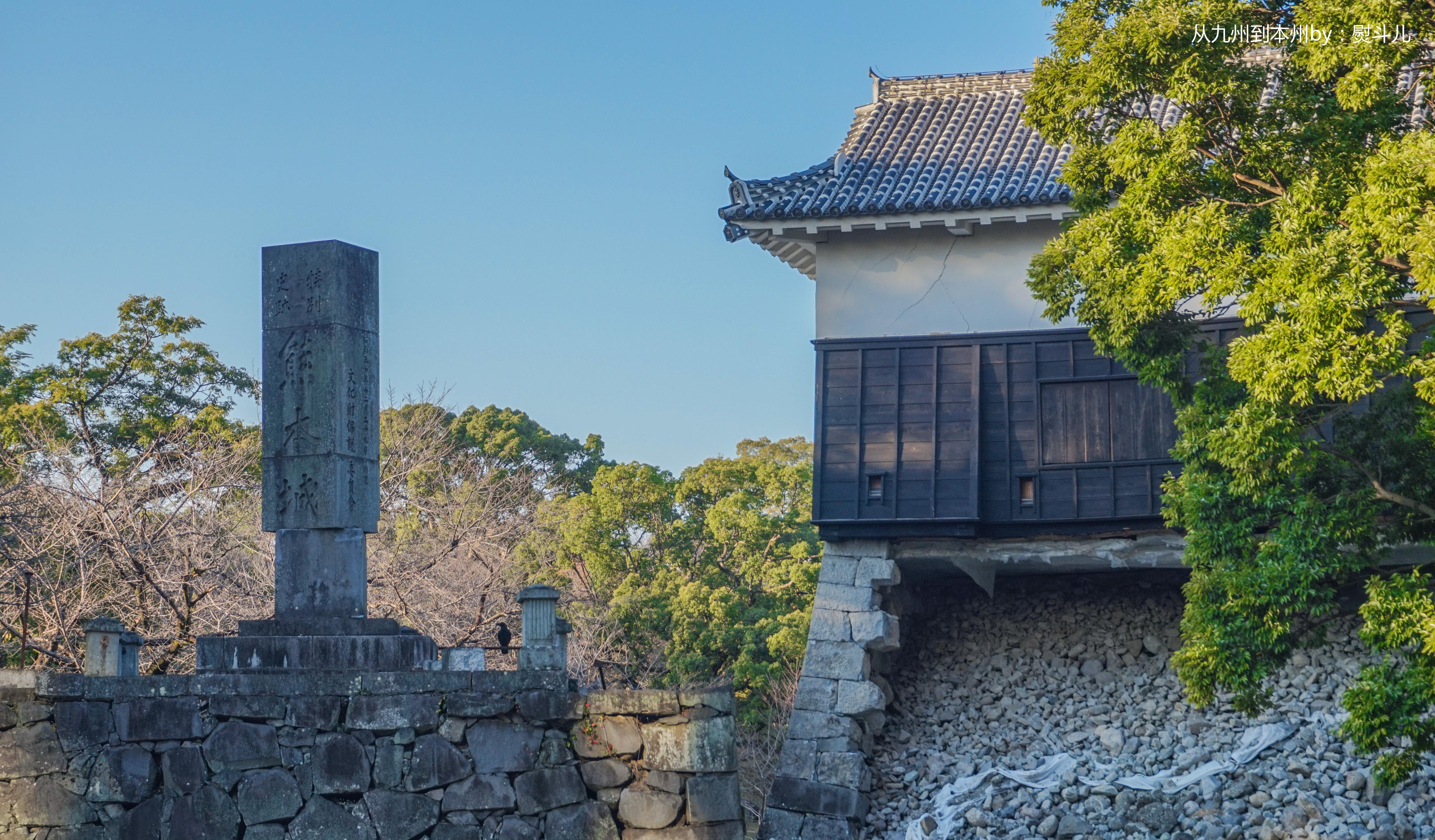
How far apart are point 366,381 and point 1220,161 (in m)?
6.20

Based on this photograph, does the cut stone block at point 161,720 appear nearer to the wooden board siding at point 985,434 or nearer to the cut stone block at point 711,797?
the cut stone block at point 711,797

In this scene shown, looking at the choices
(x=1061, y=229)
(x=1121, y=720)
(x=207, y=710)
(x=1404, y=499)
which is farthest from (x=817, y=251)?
(x=207, y=710)

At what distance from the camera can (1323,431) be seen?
12.5m

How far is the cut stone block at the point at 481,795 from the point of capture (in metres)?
9.05

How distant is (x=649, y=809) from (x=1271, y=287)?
515 cm

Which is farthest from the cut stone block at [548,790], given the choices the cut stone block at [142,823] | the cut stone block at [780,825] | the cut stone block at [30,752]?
the cut stone block at [780,825]

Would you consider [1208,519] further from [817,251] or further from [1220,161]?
[817,251]

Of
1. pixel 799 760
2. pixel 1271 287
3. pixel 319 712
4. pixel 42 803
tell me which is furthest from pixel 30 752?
pixel 1271 287

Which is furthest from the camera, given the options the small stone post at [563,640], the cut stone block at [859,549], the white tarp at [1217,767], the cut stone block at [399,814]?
the cut stone block at [859,549]

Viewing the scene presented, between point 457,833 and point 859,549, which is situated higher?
point 859,549

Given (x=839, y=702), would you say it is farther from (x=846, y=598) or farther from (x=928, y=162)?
(x=928, y=162)

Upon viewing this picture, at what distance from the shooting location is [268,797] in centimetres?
906

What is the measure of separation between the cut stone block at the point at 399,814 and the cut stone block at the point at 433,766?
0.27ft

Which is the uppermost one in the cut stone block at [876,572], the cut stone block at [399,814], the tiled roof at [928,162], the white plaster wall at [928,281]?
the tiled roof at [928,162]
